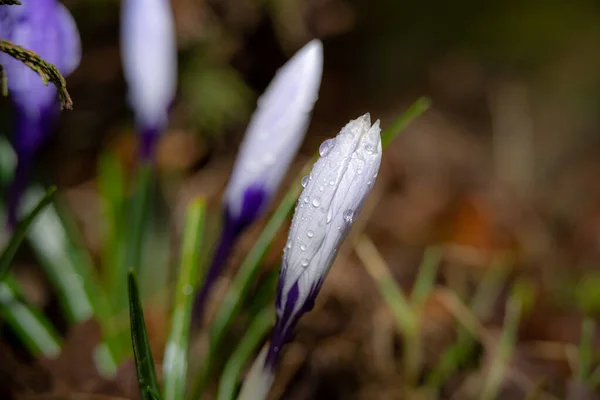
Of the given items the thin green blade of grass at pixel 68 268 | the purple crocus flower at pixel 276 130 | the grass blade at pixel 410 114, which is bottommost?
the grass blade at pixel 410 114

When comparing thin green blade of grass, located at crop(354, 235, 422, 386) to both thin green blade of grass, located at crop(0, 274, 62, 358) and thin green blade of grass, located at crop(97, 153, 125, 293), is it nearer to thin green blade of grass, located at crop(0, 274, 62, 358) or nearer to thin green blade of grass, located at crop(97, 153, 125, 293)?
thin green blade of grass, located at crop(97, 153, 125, 293)

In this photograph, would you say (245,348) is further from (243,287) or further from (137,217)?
(137,217)

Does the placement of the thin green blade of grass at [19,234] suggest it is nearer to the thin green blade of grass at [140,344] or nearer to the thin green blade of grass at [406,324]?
the thin green blade of grass at [140,344]

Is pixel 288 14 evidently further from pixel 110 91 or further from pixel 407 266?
pixel 407 266

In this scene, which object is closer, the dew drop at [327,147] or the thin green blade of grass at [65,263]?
the dew drop at [327,147]

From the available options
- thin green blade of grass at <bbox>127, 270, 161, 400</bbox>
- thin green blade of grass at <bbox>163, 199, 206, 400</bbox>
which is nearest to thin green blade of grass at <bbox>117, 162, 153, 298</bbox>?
thin green blade of grass at <bbox>163, 199, 206, 400</bbox>

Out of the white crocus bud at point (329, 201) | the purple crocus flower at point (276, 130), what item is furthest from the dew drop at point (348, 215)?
the purple crocus flower at point (276, 130)

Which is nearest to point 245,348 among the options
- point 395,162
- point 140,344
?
point 140,344

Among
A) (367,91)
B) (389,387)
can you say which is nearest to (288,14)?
(367,91)
